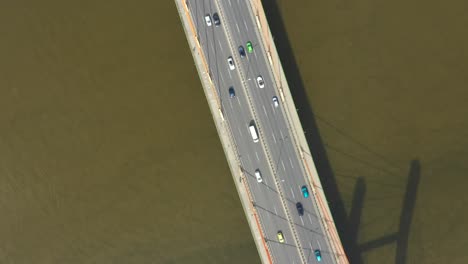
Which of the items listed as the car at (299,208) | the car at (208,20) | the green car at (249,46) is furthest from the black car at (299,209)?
the car at (208,20)

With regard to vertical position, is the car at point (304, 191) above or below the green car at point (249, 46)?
below

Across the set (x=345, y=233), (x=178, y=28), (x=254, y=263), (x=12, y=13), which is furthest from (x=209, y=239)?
(x=12, y=13)

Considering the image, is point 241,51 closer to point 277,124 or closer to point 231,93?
point 231,93

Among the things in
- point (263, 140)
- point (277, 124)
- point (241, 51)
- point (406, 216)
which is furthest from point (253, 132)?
point (406, 216)

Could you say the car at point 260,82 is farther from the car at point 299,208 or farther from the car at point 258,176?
the car at point 299,208

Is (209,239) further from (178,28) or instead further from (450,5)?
(450,5)

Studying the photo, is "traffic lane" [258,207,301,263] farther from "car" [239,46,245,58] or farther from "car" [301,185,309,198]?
"car" [239,46,245,58]

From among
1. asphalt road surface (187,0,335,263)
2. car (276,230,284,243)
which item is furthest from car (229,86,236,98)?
car (276,230,284,243)
